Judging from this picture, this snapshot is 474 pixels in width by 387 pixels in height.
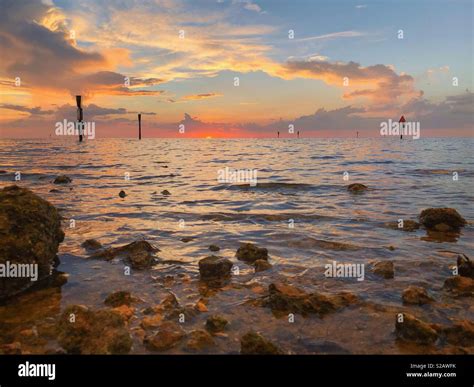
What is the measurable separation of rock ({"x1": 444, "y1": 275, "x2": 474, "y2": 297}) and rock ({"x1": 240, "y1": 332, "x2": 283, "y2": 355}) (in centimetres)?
346

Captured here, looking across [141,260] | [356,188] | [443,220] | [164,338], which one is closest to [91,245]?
[141,260]

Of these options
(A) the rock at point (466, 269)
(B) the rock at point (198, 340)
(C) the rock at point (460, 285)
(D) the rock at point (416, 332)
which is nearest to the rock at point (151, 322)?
(B) the rock at point (198, 340)

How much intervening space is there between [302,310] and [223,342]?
138 cm

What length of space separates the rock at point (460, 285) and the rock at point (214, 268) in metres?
3.71

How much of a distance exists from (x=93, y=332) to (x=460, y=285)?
559 cm

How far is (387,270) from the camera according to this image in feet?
22.8

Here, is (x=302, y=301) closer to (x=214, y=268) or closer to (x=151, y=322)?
(x=214, y=268)

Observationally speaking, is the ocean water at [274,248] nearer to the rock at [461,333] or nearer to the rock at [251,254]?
the rock at [251,254]

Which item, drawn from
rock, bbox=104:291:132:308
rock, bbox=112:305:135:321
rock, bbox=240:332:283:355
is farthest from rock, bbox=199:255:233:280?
rock, bbox=240:332:283:355

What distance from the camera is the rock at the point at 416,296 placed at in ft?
18.7

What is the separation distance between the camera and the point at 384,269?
23.0 feet

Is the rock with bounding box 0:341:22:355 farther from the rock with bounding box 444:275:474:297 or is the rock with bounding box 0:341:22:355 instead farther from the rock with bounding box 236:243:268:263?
the rock with bounding box 444:275:474:297

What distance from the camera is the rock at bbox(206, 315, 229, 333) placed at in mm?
4919
